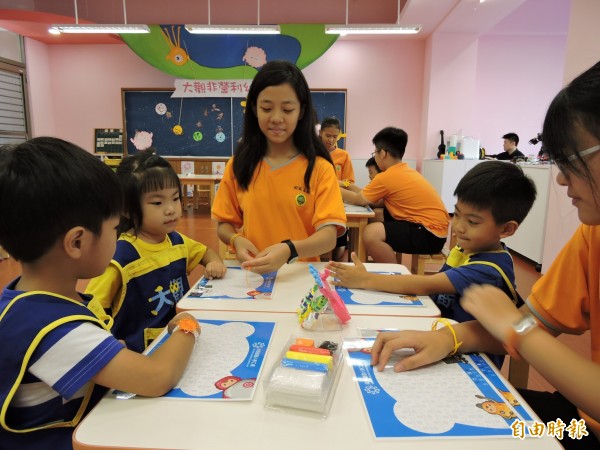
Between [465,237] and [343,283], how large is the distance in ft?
1.37

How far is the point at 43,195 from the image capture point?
0.67 m

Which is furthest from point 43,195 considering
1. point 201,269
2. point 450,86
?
point 450,86

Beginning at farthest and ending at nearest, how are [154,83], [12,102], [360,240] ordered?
[154,83] < [12,102] < [360,240]

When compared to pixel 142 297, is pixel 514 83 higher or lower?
higher

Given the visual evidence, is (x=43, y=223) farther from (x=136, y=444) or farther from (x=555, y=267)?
(x=555, y=267)

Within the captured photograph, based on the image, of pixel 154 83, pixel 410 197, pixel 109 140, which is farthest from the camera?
pixel 109 140

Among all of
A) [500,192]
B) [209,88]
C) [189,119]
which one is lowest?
[500,192]

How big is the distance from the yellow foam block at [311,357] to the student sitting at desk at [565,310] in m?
0.11

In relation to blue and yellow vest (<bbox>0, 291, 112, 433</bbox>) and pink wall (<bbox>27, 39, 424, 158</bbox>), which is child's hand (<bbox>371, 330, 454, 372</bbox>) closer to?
blue and yellow vest (<bbox>0, 291, 112, 433</bbox>)

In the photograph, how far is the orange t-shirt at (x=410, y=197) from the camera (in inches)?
118

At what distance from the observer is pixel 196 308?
1.06 meters

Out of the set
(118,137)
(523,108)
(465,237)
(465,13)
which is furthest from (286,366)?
(523,108)

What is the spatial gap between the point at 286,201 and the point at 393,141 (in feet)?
6.19

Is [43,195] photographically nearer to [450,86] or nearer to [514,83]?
[450,86]
